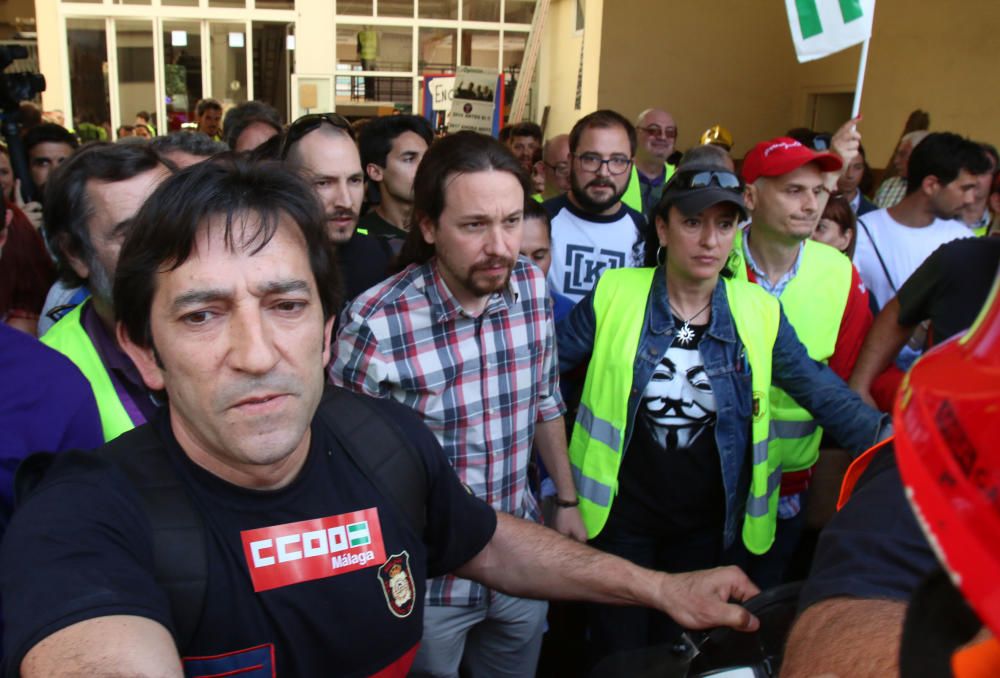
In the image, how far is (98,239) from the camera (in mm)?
2287

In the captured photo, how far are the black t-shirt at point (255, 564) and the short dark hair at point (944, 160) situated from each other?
12.4ft

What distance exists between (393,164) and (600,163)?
3.42 feet

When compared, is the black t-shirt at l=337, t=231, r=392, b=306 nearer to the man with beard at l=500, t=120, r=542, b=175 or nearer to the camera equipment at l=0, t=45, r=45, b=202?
the camera equipment at l=0, t=45, r=45, b=202

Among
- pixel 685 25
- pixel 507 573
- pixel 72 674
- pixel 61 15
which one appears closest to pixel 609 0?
pixel 685 25

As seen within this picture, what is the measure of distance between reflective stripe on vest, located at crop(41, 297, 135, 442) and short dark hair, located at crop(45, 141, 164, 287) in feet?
1.13

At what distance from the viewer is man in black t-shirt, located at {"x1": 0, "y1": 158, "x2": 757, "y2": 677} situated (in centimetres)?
111

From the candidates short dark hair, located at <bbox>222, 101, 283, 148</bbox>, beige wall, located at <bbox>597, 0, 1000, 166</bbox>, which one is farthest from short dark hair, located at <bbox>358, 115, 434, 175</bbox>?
beige wall, located at <bbox>597, 0, 1000, 166</bbox>

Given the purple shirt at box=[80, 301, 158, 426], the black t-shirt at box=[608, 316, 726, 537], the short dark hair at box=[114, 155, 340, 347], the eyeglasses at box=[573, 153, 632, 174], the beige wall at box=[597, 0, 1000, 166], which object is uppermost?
the beige wall at box=[597, 0, 1000, 166]

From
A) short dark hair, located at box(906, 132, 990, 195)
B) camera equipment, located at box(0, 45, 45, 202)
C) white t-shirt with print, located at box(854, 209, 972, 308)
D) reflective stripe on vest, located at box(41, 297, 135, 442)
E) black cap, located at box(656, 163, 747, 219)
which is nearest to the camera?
reflective stripe on vest, located at box(41, 297, 135, 442)

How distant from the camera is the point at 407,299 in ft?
8.00

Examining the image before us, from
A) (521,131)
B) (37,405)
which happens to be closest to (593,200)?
(37,405)

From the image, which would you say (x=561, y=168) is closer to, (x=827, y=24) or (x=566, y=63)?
(x=827, y=24)

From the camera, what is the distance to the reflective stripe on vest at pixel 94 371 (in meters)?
1.90

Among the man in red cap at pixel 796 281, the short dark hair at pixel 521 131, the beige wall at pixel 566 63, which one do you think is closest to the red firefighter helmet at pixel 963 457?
the man in red cap at pixel 796 281
